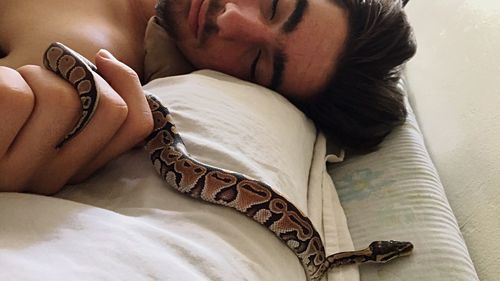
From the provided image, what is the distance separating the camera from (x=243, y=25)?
1.42 m

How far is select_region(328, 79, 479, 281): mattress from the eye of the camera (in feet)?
3.56

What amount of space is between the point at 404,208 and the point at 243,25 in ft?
1.86

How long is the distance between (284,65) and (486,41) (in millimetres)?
527

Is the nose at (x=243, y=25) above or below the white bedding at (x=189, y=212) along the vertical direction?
above

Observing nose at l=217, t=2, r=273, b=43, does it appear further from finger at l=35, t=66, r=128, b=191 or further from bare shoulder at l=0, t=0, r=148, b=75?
finger at l=35, t=66, r=128, b=191

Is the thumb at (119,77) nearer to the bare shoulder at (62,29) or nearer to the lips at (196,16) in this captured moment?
the bare shoulder at (62,29)

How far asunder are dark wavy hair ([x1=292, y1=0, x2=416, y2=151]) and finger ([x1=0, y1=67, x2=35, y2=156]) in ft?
2.91

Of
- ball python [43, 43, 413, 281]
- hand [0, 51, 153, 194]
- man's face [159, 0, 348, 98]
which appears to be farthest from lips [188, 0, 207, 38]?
hand [0, 51, 153, 194]

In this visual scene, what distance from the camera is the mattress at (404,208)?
1084 mm

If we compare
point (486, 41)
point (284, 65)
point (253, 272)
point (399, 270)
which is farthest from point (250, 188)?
point (486, 41)

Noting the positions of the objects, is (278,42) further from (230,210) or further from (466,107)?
(230,210)

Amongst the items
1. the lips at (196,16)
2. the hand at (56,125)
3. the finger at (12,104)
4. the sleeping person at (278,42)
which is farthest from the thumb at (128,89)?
the lips at (196,16)

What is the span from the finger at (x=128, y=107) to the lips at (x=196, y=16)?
58 centimetres

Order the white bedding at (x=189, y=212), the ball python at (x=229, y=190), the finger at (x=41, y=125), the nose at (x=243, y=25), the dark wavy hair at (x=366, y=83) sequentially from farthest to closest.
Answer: the dark wavy hair at (x=366, y=83) → the nose at (x=243, y=25) → the ball python at (x=229, y=190) → the finger at (x=41, y=125) → the white bedding at (x=189, y=212)
